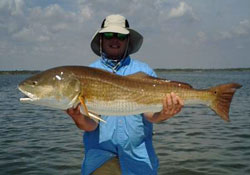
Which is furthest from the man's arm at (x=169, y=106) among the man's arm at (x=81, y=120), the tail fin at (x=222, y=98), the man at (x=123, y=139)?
the man's arm at (x=81, y=120)

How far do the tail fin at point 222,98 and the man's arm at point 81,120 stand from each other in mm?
1666

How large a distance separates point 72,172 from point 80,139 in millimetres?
3606

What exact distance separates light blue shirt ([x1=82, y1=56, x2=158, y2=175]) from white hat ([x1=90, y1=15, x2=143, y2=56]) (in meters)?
1.30

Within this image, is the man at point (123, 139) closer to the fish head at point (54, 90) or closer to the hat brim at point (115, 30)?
the hat brim at point (115, 30)

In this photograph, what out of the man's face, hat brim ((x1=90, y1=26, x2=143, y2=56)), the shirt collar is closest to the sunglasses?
the man's face

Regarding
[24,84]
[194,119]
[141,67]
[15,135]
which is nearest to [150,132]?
[141,67]

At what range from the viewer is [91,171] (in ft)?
14.9

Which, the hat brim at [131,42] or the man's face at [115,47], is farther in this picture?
the hat brim at [131,42]

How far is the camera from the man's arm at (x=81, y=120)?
4.20m

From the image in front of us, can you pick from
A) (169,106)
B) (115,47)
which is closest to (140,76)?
(169,106)

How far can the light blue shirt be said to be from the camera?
443cm

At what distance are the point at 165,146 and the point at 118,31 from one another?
7.65m

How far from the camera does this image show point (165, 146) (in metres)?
11.7

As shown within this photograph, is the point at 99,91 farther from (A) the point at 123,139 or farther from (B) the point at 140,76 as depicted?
(A) the point at 123,139
